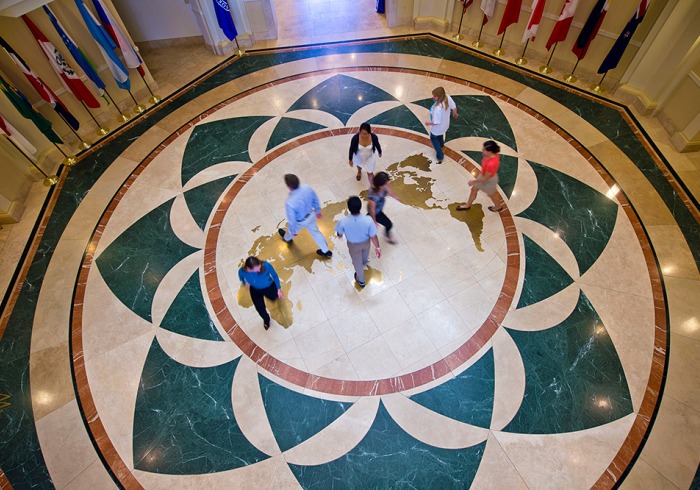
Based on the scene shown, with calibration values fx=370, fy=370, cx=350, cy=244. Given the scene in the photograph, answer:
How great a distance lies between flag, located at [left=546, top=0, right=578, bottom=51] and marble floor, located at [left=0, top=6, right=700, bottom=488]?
1.26 meters

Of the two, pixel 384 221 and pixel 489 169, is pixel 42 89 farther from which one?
pixel 489 169

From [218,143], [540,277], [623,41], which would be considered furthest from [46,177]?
[623,41]

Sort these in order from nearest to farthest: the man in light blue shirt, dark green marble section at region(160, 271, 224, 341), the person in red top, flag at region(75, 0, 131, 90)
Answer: the man in light blue shirt < the person in red top < dark green marble section at region(160, 271, 224, 341) < flag at region(75, 0, 131, 90)

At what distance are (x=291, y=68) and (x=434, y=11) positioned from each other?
3.87 meters

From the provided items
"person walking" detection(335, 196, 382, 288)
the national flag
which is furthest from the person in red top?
the national flag

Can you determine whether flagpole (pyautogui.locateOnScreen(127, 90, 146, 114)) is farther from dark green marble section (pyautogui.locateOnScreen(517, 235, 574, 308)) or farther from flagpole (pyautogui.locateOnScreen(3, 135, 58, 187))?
dark green marble section (pyautogui.locateOnScreen(517, 235, 574, 308))

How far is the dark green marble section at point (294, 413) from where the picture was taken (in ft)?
14.3

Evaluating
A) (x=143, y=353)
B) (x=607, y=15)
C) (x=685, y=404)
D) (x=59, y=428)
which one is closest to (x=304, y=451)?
(x=143, y=353)

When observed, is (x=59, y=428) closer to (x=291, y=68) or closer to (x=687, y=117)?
(x=291, y=68)

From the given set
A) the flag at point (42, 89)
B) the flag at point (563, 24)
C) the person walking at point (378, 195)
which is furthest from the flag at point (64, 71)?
the flag at point (563, 24)

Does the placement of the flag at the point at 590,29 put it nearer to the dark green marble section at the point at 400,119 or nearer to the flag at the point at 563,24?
the flag at the point at 563,24

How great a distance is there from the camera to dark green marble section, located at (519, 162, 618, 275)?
18.3ft

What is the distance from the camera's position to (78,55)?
6.86 metres

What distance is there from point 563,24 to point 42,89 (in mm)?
9773
